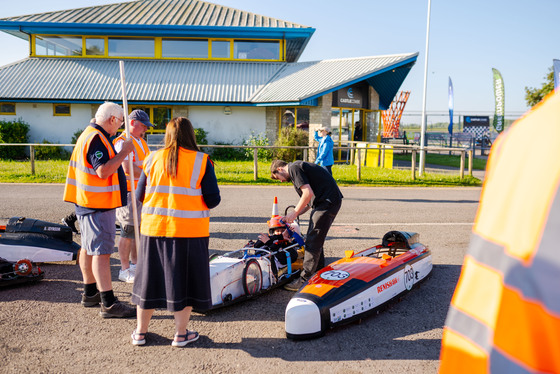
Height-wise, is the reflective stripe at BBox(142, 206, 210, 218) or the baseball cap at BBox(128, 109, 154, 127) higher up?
the baseball cap at BBox(128, 109, 154, 127)

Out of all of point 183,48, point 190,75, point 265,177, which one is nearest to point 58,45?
point 183,48

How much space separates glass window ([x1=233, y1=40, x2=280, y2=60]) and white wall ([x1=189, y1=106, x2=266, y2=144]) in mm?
4458

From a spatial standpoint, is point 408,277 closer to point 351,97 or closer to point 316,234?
point 316,234

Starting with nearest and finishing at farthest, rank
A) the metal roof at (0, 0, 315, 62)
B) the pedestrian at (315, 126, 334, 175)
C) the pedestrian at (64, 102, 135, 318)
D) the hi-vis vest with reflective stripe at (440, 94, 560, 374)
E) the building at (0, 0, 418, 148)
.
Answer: the hi-vis vest with reflective stripe at (440, 94, 560, 374), the pedestrian at (64, 102, 135, 318), the pedestrian at (315, 126, 334, 175), the building at (0, 0, 418, 148), the metal roof at (0, 0, 315, 62)

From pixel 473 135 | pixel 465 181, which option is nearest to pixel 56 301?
pixel 465 181

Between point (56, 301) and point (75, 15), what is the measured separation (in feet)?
83.7

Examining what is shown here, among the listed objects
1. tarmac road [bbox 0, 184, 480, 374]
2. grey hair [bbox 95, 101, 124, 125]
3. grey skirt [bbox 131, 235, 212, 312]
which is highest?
grey hair [bbox 95, 101, 124, 125]

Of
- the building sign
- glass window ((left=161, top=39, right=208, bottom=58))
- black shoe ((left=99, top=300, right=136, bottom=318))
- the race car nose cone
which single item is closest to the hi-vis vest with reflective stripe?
the race car nose cone

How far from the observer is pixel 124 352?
414cm

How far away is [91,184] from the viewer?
4.74m

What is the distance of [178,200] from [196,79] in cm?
2141

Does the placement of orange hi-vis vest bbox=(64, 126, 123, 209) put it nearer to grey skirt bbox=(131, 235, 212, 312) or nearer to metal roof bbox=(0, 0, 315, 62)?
grey skirt bbox=(131, 235, 212, 312)

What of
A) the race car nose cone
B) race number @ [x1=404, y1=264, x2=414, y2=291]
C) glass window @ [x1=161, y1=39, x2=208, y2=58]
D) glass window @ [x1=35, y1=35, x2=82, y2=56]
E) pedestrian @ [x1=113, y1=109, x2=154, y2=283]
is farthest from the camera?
glass window @ [x1=161, y1=39, x2=208, y2=58]

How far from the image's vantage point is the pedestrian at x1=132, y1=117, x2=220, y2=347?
4047 millimetres
